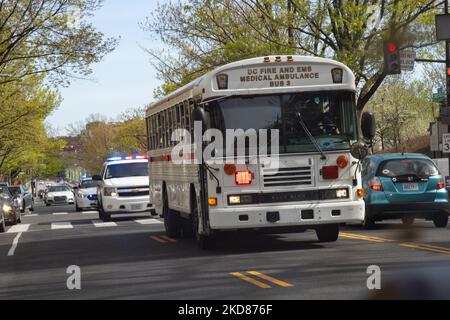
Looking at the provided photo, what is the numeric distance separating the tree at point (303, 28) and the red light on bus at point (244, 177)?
1693 cm

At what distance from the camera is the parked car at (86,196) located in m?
44.2

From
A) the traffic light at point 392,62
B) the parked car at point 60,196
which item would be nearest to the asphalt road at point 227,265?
the traffic light at point 392,62

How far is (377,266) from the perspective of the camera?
513 inches

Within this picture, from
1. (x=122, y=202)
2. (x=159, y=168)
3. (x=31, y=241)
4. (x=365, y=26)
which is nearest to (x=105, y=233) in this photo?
(x=31, y=241)

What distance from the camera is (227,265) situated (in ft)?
46.6

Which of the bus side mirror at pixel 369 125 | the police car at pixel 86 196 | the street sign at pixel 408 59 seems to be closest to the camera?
the bus side mirror at pixel 369 125

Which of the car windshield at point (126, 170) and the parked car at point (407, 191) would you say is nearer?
the parked car at point (407, 191)

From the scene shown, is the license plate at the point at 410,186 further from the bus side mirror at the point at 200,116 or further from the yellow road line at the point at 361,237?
the bus side mirror at the point at 200,116

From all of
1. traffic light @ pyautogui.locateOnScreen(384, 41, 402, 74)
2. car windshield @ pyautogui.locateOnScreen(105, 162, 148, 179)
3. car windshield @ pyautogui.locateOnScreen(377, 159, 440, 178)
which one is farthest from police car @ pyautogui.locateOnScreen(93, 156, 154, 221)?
car windshield @ pyautogui.locateOnScreen(377, 159, 440, 178)

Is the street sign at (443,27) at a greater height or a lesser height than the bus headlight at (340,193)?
greater

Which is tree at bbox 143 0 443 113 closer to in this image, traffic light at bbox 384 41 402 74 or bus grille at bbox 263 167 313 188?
traffic light at bbox 384 41 402 74

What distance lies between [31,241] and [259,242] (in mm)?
6920

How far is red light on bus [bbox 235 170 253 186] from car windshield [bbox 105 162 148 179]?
15790 millimetres

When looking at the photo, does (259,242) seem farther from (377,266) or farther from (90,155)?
(90,155)
